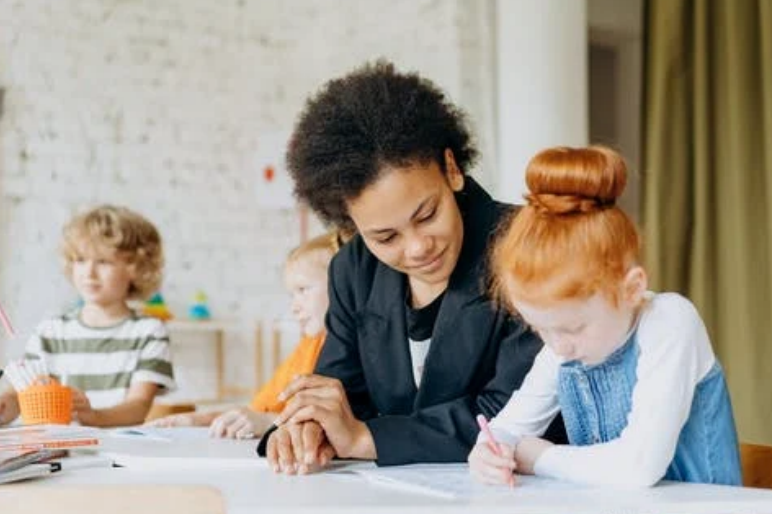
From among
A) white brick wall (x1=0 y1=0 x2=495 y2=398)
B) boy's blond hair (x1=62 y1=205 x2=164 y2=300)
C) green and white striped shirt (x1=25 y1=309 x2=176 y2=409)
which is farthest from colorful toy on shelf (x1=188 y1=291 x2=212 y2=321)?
green and white striped shirt (x1=25 y1=309 x2=176 y2=409)

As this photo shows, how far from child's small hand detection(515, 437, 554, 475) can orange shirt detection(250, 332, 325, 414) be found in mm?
1067

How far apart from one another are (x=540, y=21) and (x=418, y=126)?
2.58 metres

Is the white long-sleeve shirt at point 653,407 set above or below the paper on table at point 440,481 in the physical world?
above

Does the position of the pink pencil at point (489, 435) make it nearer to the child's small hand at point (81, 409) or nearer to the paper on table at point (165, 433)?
the paper on table at point (165, 433)

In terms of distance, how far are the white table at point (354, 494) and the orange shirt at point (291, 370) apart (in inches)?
36.9

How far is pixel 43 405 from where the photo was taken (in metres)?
2.08

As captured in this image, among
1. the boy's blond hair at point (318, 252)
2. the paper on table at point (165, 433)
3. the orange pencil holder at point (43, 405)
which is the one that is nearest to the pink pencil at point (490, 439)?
the paper on table at point (165, 433)

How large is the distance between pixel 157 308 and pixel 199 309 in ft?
0.93

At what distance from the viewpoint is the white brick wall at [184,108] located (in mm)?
4832

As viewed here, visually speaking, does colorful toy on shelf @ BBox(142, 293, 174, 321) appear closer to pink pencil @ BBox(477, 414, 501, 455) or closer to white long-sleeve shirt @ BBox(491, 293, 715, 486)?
pink pencil @ BBox(477, 414, 501, 455)

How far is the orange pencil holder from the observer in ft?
6.83

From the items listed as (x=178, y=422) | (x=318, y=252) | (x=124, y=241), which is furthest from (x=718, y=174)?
(x=178, y=422)

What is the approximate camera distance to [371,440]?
4.88 ft

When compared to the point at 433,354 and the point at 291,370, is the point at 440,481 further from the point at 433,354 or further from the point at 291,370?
the point at 291,370
